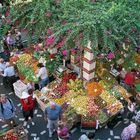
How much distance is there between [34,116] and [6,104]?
5.83 feet

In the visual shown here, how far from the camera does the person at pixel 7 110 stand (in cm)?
1224

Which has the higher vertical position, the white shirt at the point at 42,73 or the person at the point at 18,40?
the person at the point at 18,40

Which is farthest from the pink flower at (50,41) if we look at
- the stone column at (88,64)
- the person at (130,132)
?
the person at (130,132)

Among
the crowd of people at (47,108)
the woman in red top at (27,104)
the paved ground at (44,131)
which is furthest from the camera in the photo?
the paved ground at (44,131)

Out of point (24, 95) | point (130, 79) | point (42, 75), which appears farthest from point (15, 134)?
point (130, 79)

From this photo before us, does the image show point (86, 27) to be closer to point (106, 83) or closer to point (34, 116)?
point (106, 83)

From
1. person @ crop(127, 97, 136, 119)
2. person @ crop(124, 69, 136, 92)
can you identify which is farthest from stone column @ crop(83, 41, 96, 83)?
person @ crop(127, 97, 136, 119)

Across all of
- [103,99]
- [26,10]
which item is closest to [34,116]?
[103,99]

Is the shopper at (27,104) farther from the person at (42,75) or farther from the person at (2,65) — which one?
the person at (2,65)

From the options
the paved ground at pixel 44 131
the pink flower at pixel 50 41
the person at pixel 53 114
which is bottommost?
the paved ground at pixel 44 131

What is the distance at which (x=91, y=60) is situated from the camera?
1323cm

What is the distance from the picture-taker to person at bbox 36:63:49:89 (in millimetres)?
14172

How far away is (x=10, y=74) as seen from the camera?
14.5m

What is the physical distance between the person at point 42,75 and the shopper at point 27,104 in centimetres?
147
